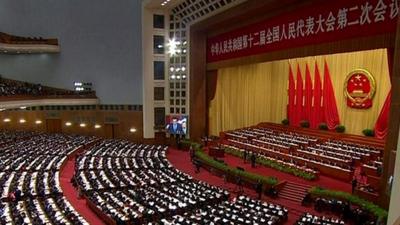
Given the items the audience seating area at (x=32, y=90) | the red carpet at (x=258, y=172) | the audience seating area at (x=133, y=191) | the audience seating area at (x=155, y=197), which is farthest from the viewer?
the audience seating area at (x=32, y=90)

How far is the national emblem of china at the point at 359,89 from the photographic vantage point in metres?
17.7

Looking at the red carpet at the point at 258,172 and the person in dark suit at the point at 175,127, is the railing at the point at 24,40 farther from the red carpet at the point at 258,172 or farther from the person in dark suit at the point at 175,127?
the red carpet at the point at 258,172

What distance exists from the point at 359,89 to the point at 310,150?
A: 5421mm

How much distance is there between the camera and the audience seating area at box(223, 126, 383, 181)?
13578mm

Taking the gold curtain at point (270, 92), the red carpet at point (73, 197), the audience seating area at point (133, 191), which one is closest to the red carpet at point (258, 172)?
the audience seating area at point (133, 191)

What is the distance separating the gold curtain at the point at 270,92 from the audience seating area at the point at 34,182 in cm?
1072

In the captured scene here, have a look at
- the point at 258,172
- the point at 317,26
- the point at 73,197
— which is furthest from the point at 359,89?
the point at 73,197

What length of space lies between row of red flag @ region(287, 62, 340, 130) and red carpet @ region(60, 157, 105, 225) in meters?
14.2

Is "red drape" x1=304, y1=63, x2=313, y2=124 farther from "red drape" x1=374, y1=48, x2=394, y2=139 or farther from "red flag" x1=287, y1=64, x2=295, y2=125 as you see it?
"red drape" x1=374, y1=48, x2=394, y2=139

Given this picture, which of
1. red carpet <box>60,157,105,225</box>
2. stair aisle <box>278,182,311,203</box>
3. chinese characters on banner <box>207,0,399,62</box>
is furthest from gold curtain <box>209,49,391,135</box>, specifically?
red carpet <box>60,157,105,225</box>

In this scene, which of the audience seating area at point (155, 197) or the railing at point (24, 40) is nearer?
the audience seating area at point (155, 197)

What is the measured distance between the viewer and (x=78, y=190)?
1222 cm

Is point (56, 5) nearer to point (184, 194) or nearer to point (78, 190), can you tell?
point (78, 190)

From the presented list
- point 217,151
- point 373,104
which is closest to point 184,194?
point 217,151
